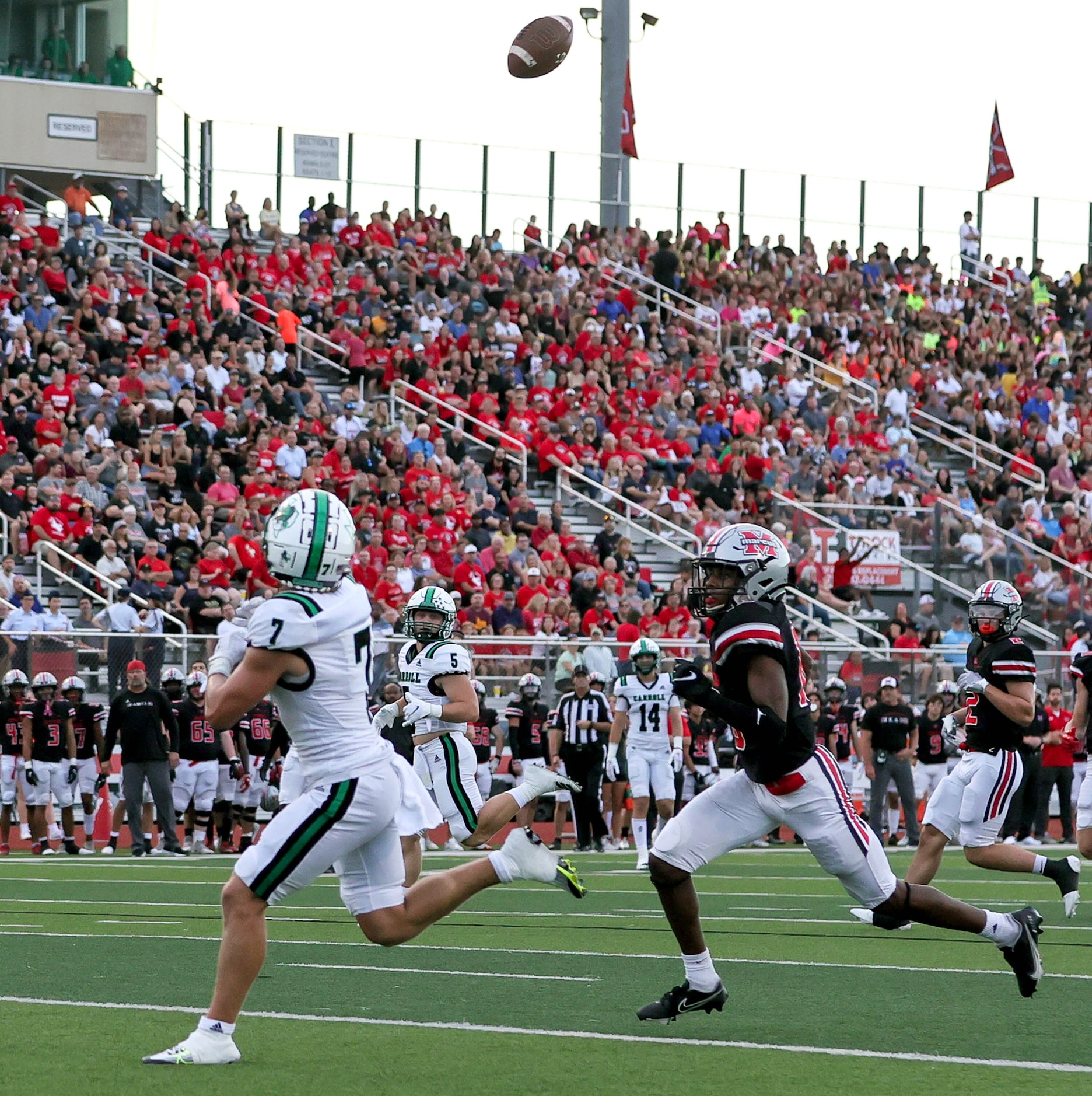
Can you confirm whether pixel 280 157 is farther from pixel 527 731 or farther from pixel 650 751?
pixel 650 751

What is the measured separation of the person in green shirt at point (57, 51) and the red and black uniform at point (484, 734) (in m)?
13.3

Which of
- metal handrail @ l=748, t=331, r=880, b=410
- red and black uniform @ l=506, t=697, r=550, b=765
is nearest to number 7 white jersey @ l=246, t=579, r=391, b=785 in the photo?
red and black uniform @ l=506, t=697, r=550, b=765

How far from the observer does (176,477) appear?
20.3 metres

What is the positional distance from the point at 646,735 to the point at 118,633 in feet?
16.8

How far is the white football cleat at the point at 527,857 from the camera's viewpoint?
6.84m

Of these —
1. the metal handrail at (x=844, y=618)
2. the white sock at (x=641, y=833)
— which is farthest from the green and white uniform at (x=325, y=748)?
the metal handrail at (x=844, y=618)

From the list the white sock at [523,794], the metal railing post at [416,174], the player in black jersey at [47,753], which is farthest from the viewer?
the metal railing post at [416,174]

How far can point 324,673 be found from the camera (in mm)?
5863

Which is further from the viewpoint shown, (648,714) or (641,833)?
(648,714)

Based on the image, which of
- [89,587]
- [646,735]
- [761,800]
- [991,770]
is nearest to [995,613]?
[991,770]

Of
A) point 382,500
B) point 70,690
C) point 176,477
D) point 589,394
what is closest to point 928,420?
point 589,394

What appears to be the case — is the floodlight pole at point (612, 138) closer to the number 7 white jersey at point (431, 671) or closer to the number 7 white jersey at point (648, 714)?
the number 7 white jersey at point (648, 714)

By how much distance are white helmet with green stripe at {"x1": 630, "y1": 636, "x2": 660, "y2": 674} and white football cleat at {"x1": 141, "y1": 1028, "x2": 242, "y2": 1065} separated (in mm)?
11558

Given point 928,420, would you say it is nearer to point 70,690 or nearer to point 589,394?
point 589,394
